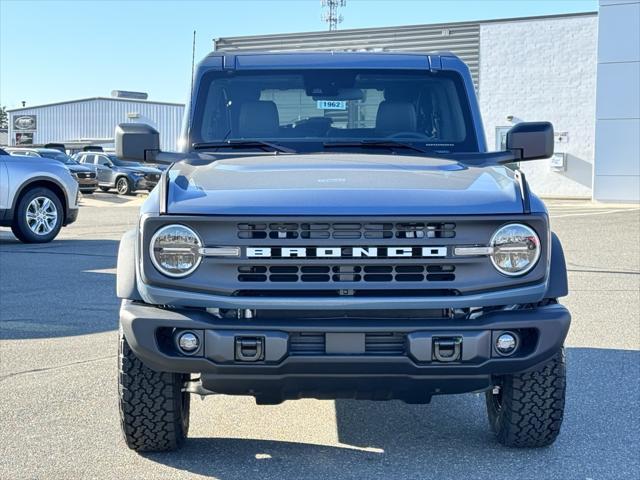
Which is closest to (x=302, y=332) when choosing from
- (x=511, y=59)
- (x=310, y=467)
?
(x=310, y=467)

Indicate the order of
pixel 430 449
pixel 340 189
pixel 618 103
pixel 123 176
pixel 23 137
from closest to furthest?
pixel 340 189, pixel 430 449, pixel 618 103, pixel 123 176, pixel 23 137

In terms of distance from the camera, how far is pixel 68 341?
720 cm

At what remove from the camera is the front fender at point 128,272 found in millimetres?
3988

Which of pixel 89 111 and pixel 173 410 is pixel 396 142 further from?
pixel 89 111

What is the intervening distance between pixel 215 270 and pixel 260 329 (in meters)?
0.31

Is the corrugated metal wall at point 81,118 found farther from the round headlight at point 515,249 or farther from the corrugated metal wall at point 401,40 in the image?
the round headlight at point 515,249

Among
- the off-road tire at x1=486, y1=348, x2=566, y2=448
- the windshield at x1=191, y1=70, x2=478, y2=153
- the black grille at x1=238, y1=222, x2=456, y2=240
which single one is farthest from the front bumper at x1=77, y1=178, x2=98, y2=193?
the black grille at x1=238, y1=222, x2=456, y2=240

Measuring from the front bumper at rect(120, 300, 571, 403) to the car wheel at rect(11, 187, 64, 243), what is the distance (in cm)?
1099

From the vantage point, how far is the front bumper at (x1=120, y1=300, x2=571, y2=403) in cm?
376

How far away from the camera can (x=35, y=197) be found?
46.9 ft

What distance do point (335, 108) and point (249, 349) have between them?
212cm

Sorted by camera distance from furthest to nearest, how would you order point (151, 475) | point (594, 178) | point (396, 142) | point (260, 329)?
point (594, 178) → point (396, 142) → point (151, 475) → point (260, 329)

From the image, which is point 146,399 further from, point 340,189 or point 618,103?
point 618,103

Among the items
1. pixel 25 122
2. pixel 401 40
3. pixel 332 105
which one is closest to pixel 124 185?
pixel 401 40
